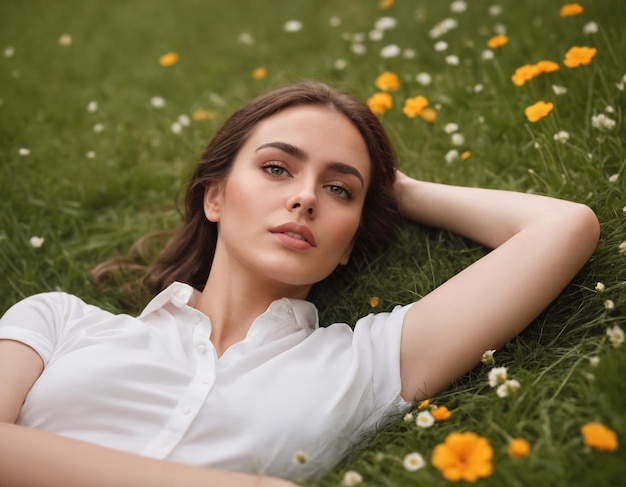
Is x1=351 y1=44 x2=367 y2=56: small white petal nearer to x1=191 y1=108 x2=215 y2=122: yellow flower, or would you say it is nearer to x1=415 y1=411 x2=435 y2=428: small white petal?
x1=191 y1=108 x2=215 y2=122: yellow flower

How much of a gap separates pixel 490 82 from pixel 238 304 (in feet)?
5.80

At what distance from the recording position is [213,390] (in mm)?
1736

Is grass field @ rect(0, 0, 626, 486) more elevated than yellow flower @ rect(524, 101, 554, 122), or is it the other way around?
yellow flower @ rect(524, 101, 554, 122)

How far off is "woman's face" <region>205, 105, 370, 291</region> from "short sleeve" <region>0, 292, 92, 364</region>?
485mm

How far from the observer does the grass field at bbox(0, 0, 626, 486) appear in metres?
1.64

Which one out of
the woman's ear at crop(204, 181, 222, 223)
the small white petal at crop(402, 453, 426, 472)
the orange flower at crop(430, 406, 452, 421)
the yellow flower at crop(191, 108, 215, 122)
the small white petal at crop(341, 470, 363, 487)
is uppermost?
the woman's ear at crop(204, 181, 222, 223)

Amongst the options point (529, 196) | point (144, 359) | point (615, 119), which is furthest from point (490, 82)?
point (144, 359)

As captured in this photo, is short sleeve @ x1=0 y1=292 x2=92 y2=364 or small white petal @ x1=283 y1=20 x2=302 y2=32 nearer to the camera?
short sleeve @ x1=0 y1=292 x2=92 y2=364

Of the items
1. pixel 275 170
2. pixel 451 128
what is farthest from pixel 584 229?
pixel 451 128

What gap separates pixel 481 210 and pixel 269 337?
81 cm

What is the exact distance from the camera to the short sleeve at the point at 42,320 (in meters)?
1.85

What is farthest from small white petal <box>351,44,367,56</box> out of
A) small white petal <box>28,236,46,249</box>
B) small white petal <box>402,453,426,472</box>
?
small white petal <box>402,453,426,472</box>

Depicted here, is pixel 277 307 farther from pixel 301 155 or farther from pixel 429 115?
pixel 429 115

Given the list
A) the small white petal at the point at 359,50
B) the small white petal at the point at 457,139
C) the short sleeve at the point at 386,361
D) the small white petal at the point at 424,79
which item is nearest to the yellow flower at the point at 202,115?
the small white petal at the point at 359,50
